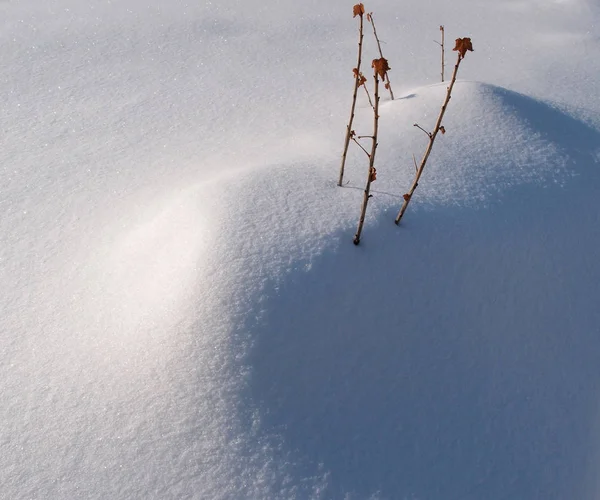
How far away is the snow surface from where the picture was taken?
1.97 meters

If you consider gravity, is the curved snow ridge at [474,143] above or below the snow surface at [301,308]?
above

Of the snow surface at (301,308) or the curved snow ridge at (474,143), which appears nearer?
the snow surface at (301,308)

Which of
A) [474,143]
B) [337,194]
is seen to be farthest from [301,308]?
[474,143]

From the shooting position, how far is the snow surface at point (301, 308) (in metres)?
1.97

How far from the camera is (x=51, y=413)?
6.74 ft

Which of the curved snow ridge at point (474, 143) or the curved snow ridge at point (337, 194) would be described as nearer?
the curved snow ridge at point (337, 194)

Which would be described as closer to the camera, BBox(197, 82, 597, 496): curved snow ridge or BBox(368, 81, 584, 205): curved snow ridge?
BBox(197, 82, 597, 496): curved snow ridge

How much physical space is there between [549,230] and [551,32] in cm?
330

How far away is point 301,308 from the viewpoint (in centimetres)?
220

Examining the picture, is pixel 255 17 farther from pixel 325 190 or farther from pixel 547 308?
pixel 547 308

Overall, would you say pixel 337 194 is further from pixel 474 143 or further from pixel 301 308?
pixel 474 143

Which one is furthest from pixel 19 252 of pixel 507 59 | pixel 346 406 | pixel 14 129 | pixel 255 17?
pixel 507 59

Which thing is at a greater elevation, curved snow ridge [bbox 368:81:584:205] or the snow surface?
curved snow ridge [bbox 368:81:584:205]

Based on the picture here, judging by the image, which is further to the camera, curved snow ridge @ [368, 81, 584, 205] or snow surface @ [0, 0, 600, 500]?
curved snow ridge @ [368, 81, 584, 205]
